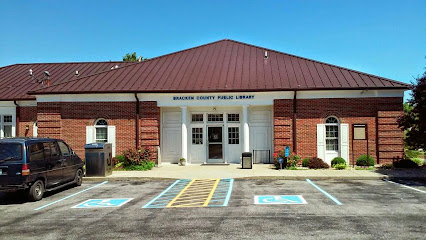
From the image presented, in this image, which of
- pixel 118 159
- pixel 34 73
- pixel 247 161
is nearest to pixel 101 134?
pixel 118 159

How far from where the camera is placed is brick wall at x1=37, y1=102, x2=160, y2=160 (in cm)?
1820

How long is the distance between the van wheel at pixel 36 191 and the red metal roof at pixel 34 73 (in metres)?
11.9

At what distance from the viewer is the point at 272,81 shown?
18.1m

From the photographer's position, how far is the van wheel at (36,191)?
33.3 ft

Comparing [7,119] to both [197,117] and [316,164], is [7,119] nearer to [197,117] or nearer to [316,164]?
[197,117]

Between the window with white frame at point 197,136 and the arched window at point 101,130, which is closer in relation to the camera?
the arched window at point 101,130

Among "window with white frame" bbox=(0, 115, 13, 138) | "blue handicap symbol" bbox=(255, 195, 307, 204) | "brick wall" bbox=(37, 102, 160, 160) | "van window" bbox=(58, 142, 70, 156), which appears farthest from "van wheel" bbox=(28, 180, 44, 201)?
"window with white frame" bbox=(0, 115, 13, 138)

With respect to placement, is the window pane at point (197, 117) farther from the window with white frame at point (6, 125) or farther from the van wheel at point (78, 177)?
the window with white frame at point (6, 125)

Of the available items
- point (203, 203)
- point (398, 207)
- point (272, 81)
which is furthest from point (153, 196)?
point (272, 81)

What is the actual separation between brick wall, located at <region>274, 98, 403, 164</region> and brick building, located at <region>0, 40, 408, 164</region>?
48 millimetres

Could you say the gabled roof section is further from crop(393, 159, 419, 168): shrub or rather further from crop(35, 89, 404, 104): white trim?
crop(393, 159, 419, 168): shrub

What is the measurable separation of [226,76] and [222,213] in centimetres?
1169

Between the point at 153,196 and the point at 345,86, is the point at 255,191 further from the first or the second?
the point at 345,86

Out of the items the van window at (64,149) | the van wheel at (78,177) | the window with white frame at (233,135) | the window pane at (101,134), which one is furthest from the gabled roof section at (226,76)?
the van window at (64,149)
